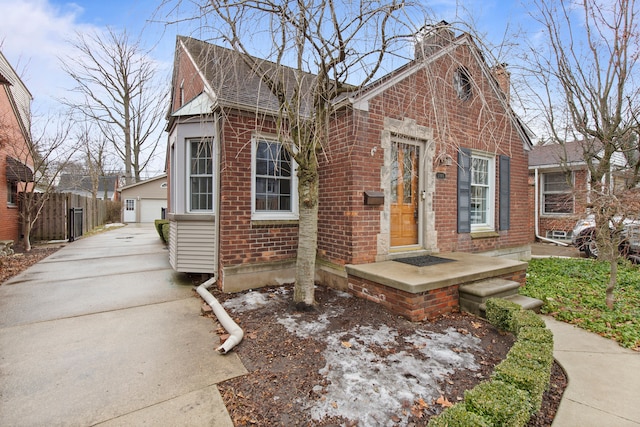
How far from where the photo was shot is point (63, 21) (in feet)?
14.2

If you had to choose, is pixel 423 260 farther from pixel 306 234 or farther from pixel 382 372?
pixel 382 372

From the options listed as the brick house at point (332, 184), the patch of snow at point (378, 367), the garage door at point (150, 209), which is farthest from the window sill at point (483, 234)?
the garage door at point (150, 209)

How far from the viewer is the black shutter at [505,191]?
727 centimetres

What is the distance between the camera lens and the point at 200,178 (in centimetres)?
553

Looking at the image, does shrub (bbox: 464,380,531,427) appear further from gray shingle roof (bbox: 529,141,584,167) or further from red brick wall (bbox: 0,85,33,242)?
gray shingle roof (bbox: 529,141,584,167)

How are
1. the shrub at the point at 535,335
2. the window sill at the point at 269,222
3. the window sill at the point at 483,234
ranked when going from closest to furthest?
the shrub at the point at 535,335, the window sill at the point at 269,222, the window sill at the point at 483,234

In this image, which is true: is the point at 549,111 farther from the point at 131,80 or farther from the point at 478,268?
the point at 131,80

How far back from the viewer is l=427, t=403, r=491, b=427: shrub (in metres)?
1.78

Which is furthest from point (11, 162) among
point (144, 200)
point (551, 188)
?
point (551, 188)

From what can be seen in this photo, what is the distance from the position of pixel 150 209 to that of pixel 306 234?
26488 millimetres

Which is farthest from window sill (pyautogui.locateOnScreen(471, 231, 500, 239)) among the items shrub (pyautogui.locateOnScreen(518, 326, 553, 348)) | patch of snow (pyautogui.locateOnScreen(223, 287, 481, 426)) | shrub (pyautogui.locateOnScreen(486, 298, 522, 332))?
shrub (pyautogui.locateOnScreen(518, 326, 553, 348))

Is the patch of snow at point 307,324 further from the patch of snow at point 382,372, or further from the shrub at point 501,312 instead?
the shrub at point 501,312

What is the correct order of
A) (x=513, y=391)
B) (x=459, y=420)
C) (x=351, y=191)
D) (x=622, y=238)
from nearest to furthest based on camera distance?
(x=459, y=420) → (x=513, y=391) → (x=351, y=191) → (x=622, y=238)

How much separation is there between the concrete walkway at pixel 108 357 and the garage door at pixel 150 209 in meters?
22.4
